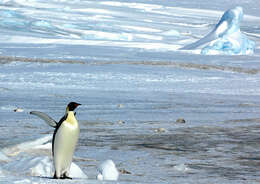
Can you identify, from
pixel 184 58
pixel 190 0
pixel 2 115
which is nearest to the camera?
pixel 2 115

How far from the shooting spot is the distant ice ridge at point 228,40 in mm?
20625

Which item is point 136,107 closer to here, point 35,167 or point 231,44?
point 35,167

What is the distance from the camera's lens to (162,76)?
560 inches

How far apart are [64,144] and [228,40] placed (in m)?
17.3

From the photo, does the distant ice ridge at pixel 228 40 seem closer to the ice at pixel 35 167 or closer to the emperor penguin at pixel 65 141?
the ice at pixel 35 167

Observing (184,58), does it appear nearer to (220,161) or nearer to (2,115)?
(2,115)

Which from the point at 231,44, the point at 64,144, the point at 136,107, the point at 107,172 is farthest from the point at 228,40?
the point at 64,144

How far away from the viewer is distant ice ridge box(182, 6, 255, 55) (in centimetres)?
2062

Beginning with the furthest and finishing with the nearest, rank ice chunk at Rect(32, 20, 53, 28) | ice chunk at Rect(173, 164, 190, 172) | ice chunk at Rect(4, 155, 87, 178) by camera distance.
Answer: ice chunk at Rect(32, 20, 53, 28)
ice chunk at Rect(173, 164, 190, 172)
ice chunk at Rect(4, 155, 87, 178)

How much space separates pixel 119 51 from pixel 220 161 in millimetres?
14954

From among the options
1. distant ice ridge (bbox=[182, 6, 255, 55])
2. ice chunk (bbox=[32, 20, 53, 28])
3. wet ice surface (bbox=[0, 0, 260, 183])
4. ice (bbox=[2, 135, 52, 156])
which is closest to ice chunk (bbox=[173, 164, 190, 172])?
wet ice surface (bbox=[0, 0, 260, 183])

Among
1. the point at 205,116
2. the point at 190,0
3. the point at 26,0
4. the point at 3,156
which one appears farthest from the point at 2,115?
the point at 190,0

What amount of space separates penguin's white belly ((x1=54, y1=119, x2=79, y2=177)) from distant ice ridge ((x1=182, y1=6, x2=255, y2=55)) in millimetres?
16808

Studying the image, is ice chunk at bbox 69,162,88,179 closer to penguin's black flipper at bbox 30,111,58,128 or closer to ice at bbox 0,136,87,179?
ice at bbox 0,136,87,179
